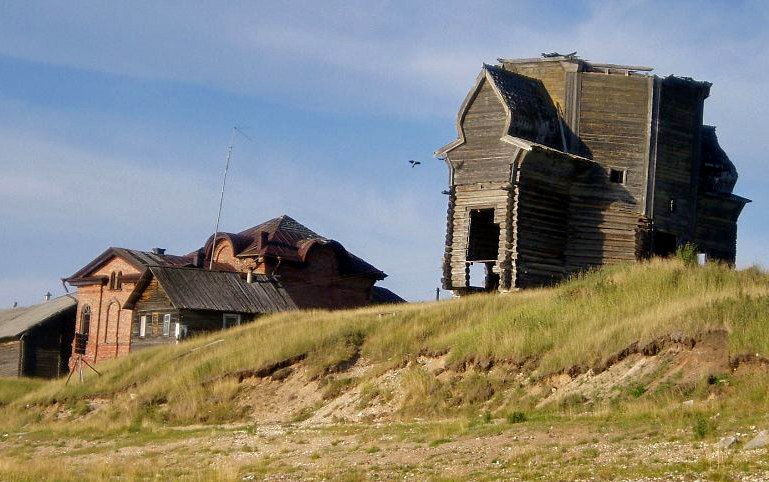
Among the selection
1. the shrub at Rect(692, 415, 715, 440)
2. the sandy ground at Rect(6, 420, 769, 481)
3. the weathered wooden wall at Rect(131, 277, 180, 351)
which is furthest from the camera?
the weathered wooden wall at Rect(131, 277, 180, 351)

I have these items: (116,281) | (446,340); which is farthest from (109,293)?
(446,340)

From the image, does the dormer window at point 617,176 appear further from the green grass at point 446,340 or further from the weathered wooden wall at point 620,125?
Result: the green grass at point 446,340

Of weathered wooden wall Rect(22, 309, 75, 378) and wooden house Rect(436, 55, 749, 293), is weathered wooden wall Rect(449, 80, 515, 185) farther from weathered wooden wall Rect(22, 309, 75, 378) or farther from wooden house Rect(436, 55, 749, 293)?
weathered wooden wall Rect(22, 309, 75, 378)

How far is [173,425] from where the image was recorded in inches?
1361

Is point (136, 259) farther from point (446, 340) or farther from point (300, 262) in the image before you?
point (446, 340)

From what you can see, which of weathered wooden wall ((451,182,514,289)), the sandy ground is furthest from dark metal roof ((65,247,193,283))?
the sandy ground

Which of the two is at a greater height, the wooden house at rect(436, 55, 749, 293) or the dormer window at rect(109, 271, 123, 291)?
the wooden house at rect(436, 55, 749, 293)

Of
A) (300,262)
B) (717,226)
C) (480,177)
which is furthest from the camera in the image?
(300,262)

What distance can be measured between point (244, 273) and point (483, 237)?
1348 cm

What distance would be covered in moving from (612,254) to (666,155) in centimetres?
397

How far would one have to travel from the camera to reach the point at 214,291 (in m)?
51.7

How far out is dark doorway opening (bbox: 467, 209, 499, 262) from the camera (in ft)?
144

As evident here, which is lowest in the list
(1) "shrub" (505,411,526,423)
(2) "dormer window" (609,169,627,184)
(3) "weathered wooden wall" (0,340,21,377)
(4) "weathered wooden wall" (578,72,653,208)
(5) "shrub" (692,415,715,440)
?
(3) "weathered wooden wall" (0,340,21,377)

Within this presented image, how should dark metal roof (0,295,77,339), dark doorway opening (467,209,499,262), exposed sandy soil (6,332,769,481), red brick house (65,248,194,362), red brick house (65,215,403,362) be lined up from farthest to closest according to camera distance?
1. dark metal roof (0,295,77,339)
2. red brick house (65,248,194,362)
3. red brick house (65,215,403,362)
4. dark doorway opening (467,209,499,262)
5. exposed sandy soil (6,332,769,481)
